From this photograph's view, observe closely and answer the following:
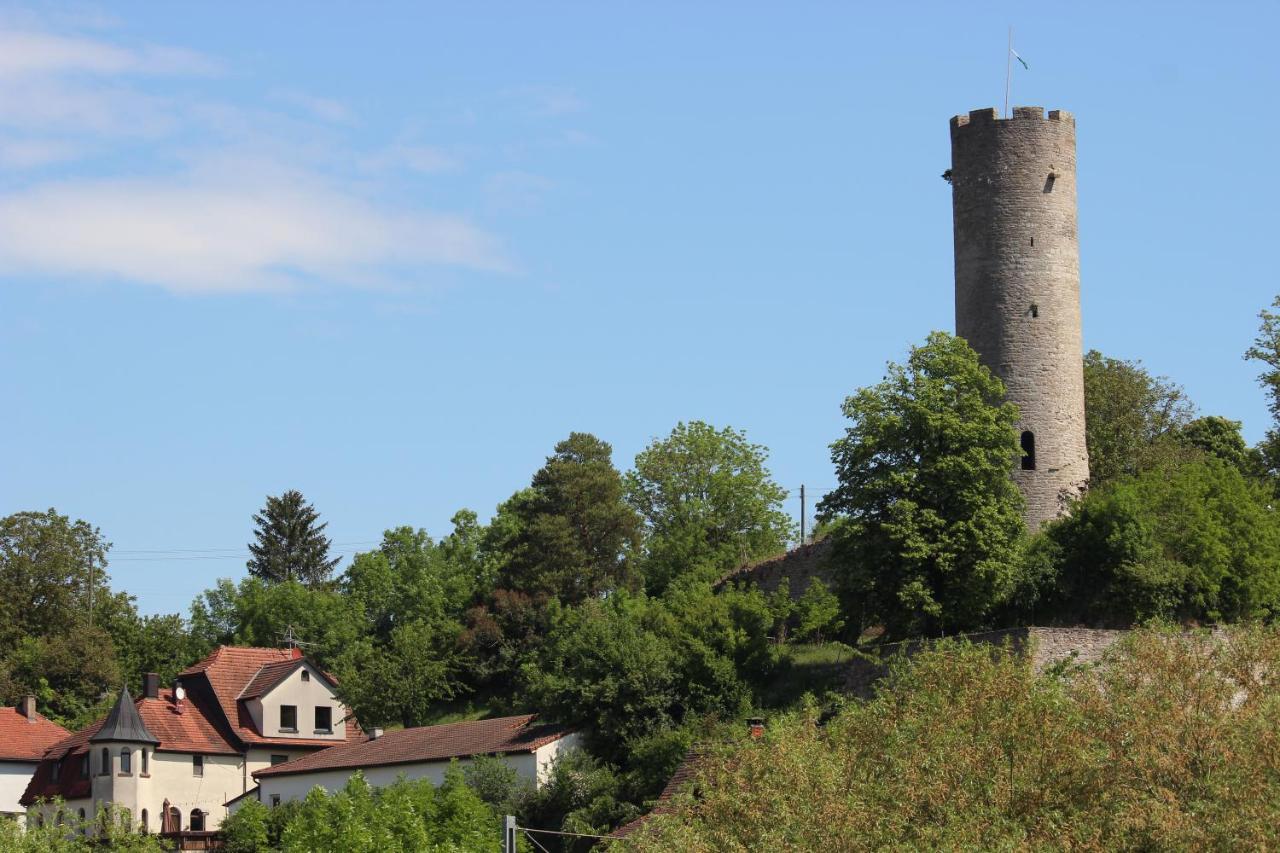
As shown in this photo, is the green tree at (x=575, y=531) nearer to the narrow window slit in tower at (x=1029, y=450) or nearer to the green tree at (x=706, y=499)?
the green tree at (x=706, y=499)

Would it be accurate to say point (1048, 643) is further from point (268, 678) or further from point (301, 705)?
point (268, 678)

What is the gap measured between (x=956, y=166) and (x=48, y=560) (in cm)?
3664

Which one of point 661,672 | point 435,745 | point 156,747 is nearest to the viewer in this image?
point 661,672

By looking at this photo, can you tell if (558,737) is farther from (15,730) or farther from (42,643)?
(42,643)

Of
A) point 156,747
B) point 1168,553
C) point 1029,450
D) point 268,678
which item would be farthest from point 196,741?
point 1168,553

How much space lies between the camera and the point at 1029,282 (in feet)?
158

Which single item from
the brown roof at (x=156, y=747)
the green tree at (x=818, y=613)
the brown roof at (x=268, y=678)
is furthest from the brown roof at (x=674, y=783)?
the brown roof at (x=268, y=678)

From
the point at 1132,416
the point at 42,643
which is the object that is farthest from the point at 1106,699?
the point at 42,643

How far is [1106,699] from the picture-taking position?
88.0 feet

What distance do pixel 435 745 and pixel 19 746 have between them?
18.2 m

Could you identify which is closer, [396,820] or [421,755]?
[396,820]

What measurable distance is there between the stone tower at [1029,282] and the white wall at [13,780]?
30431 millimetres

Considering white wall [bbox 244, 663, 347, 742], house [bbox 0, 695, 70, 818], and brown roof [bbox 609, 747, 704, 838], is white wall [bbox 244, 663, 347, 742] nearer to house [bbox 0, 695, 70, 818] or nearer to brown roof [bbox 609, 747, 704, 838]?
house [bbox 0, 695, 70, 818]

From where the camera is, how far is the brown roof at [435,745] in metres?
46.5
